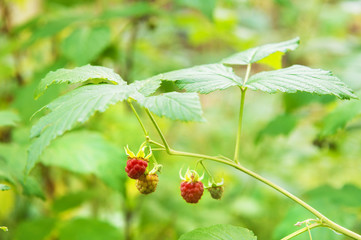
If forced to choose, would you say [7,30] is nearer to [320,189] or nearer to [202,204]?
[202,204]

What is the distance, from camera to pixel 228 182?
236 cm

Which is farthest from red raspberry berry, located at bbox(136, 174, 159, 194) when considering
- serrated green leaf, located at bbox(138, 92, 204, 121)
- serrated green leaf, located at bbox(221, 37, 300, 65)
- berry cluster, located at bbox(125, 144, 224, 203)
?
serrated green leaf, located at bbox(221, 37, 300, 65)

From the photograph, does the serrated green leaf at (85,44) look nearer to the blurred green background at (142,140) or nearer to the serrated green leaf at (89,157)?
the blurred green background at (142,140)

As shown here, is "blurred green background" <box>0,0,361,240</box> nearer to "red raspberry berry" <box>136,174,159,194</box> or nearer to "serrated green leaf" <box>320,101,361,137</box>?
"serrated green leaf" <box>320,101,361,137</box>

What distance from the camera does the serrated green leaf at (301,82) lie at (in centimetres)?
57

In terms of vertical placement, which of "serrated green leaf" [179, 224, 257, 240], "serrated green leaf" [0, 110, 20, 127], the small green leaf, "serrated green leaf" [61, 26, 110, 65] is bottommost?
"serrated green leaf" [179, 224, 257, 240]

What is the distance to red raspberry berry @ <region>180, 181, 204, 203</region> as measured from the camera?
0.57 meters

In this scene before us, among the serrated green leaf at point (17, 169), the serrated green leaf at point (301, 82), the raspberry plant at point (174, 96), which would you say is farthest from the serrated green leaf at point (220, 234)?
the serrated green leaf at point (17, 169)

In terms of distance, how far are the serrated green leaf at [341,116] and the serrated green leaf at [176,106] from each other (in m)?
0.44

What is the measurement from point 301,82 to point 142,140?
2.70 ft

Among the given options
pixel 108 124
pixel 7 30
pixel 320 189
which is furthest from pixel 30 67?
pixel 320 189

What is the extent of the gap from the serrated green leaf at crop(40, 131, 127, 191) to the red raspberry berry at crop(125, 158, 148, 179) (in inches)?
A: 13.6

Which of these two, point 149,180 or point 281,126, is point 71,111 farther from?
point 281,126

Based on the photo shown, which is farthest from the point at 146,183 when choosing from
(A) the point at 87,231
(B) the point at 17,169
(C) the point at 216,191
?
(A) the point at 87,231
